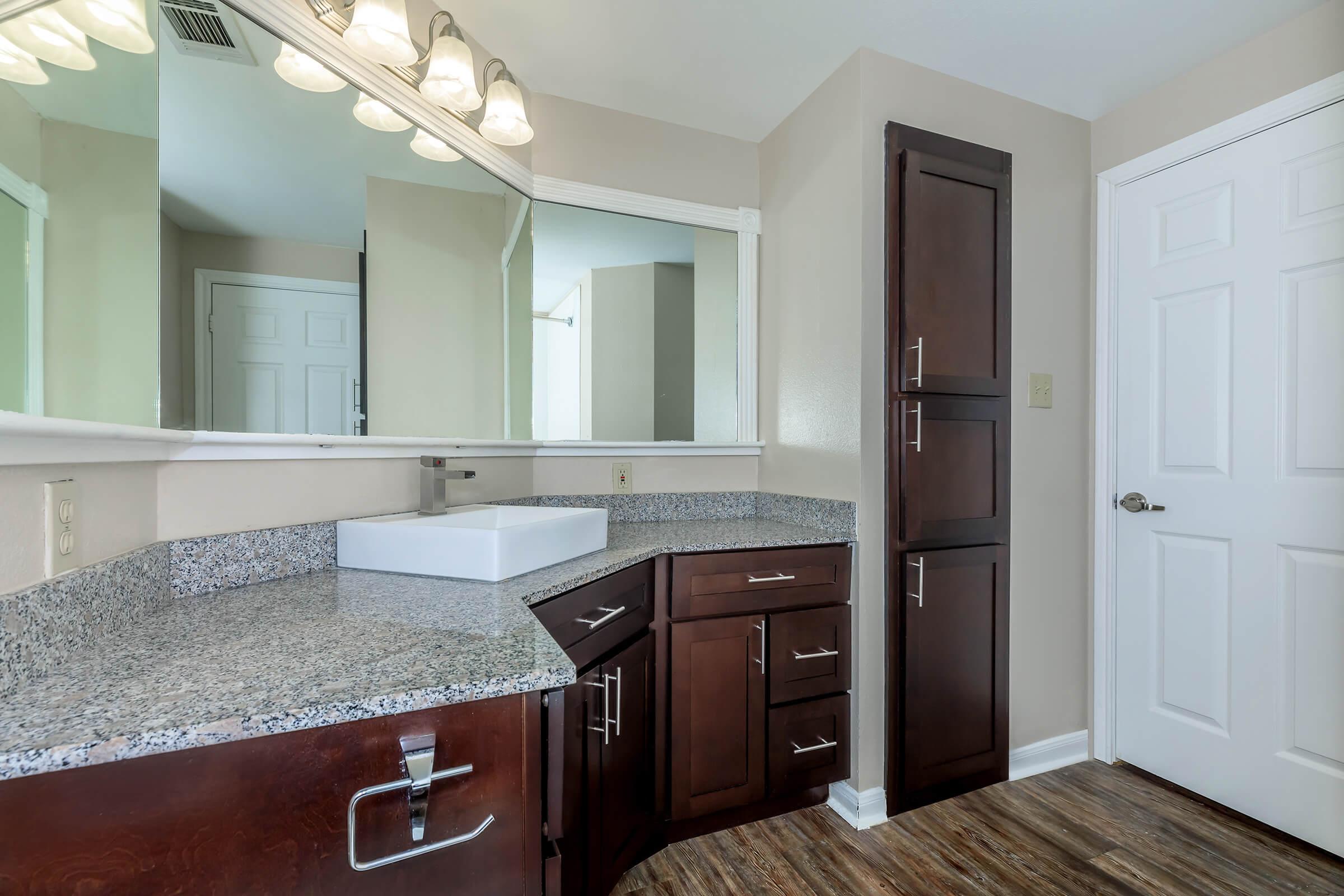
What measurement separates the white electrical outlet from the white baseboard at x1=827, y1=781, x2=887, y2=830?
1871 millimetres

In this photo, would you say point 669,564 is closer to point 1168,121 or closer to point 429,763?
point 429,763

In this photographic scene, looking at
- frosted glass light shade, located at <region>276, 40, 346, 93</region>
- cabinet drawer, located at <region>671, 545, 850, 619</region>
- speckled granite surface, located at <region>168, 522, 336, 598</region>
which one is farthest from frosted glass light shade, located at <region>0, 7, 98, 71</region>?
cabinet drawer, located at <region>671, 545, 850, 619</region>

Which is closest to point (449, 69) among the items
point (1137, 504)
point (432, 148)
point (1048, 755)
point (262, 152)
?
point (432, 148)

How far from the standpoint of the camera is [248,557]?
117 cm

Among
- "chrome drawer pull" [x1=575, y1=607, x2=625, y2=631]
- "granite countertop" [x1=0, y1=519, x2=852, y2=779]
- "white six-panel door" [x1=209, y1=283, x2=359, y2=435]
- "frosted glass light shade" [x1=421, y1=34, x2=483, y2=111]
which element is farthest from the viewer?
"frosted glass light shade" [x1=421, y1=34, x2=483, y2=111]

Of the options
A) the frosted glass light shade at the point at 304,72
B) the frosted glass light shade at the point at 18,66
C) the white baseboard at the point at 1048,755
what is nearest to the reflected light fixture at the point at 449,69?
the frosted glass light shade at the point at 304,72

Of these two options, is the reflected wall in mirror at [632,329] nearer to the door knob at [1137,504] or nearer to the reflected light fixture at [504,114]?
the reflected light fixture at [504,114]

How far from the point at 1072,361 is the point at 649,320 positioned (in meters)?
1.51

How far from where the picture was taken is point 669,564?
1.63 m

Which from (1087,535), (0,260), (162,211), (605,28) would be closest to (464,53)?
(605,28)

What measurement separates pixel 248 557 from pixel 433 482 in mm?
446

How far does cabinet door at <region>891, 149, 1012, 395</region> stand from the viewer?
→ 175 centimetres

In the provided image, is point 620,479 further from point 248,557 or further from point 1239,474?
point 1239,474

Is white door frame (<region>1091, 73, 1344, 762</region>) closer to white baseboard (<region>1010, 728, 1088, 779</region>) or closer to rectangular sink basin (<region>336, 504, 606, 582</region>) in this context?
white baseboard (<region>1010, 728, 1088, 779</region>)
